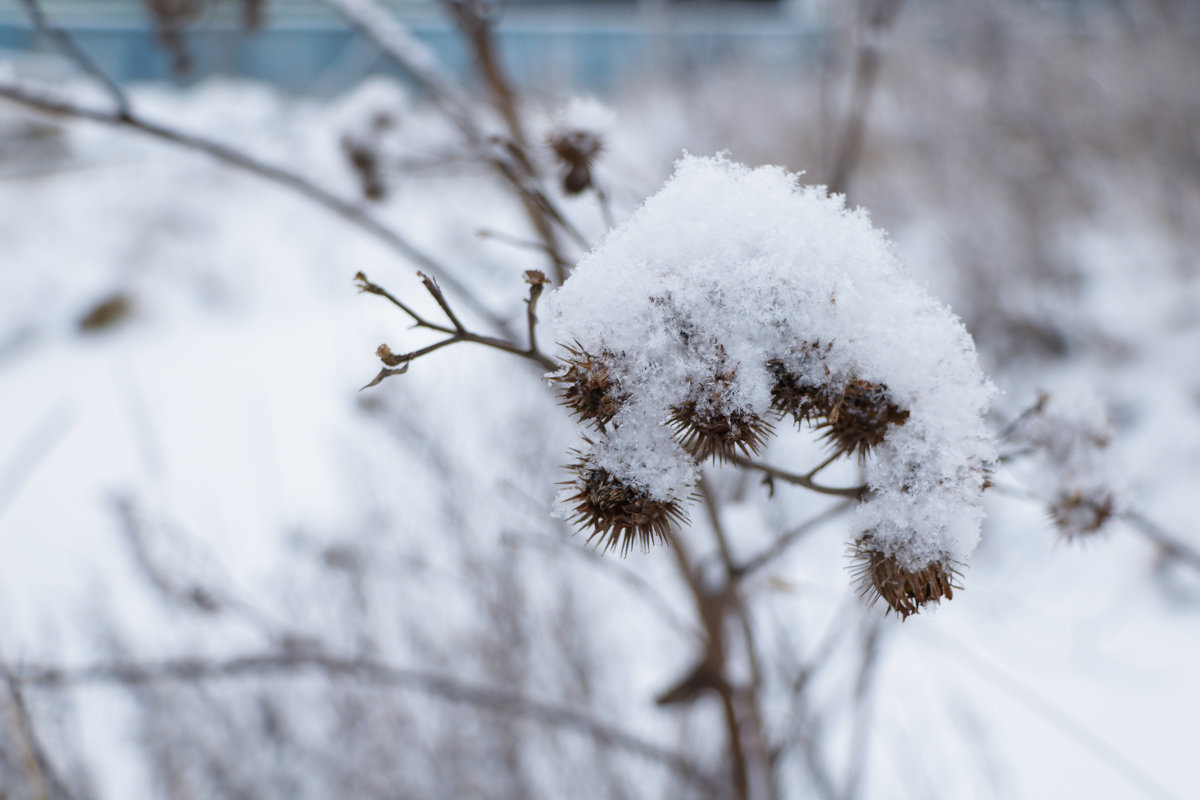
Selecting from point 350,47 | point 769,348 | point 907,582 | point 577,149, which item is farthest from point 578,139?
point 350,47

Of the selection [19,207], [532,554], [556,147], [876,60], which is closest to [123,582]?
[532,554]

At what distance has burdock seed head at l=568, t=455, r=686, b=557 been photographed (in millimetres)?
419

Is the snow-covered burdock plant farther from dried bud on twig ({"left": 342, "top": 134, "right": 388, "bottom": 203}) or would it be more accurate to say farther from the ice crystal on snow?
dried bud on twig ({"left": 342, "top": 134, "right": 388, "bottom": 203})

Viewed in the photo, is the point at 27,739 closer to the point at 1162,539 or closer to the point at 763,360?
the point at 763,360

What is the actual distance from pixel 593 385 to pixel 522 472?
6.40 ft

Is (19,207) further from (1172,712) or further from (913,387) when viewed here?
(1172,712)

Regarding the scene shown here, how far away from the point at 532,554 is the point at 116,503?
109cm

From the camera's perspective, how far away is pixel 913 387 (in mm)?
423

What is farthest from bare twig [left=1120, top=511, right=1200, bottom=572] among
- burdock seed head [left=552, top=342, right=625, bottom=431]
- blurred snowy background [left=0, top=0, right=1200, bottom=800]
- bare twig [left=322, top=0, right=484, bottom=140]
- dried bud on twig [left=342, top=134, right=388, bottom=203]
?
dried bud on twig [left=342, top=134, right=388, bottom=203]

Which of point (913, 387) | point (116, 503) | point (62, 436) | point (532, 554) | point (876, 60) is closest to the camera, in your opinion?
point (913, 387)

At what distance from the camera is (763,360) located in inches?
16.4

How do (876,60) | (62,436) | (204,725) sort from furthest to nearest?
(62,436) < (204,725) < (876,60)

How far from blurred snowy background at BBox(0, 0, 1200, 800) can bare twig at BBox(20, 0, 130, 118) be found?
11 centimetres

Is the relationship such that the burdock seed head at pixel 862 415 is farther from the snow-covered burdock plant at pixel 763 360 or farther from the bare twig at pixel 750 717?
the bare twig at pixel 750 717
